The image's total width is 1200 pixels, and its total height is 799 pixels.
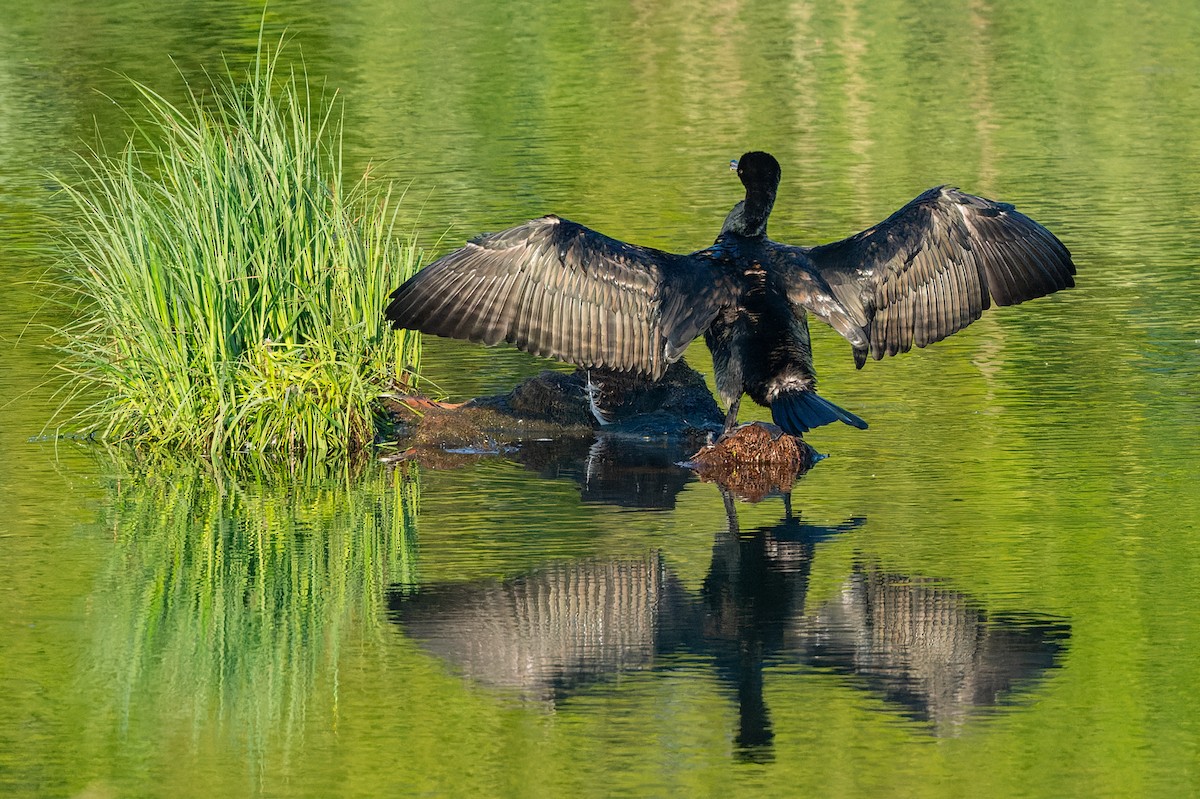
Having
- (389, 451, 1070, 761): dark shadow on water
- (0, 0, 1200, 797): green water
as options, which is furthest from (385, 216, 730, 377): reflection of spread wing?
(389, 451, 1070, 761): dark shadow on water

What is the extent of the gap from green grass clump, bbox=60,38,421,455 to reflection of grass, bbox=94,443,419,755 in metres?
0.38

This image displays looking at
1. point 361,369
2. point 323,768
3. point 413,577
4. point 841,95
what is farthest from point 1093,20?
point 323,768

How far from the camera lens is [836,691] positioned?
23.7 ft

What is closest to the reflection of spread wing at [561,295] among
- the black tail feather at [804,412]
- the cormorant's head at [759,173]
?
the cormorant's head at [759,173]

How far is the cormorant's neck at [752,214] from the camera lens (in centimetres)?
1048

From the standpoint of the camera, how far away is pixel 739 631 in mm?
7895

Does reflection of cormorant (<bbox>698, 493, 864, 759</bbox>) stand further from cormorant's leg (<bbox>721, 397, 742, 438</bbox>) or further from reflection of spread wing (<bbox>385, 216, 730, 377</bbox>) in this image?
reflection of spread wing (<bbox>385, 216, 730, 377</bbox>)

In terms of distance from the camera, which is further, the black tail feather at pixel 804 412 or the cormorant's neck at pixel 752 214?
the cormorant's neck at pixel 752 214

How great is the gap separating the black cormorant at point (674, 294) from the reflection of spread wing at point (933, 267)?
0.5 inches

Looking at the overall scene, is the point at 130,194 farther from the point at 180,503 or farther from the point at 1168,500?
the point at 1168,500

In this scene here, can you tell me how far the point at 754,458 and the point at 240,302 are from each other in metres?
2.76

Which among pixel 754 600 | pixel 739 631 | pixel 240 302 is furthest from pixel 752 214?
pixel 739 631

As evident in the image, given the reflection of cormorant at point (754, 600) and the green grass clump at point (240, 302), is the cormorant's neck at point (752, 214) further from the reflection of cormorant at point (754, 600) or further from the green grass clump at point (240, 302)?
the green grass clump at point (240, 302)

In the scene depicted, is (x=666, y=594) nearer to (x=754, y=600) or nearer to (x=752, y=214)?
(x=754, y=600)
